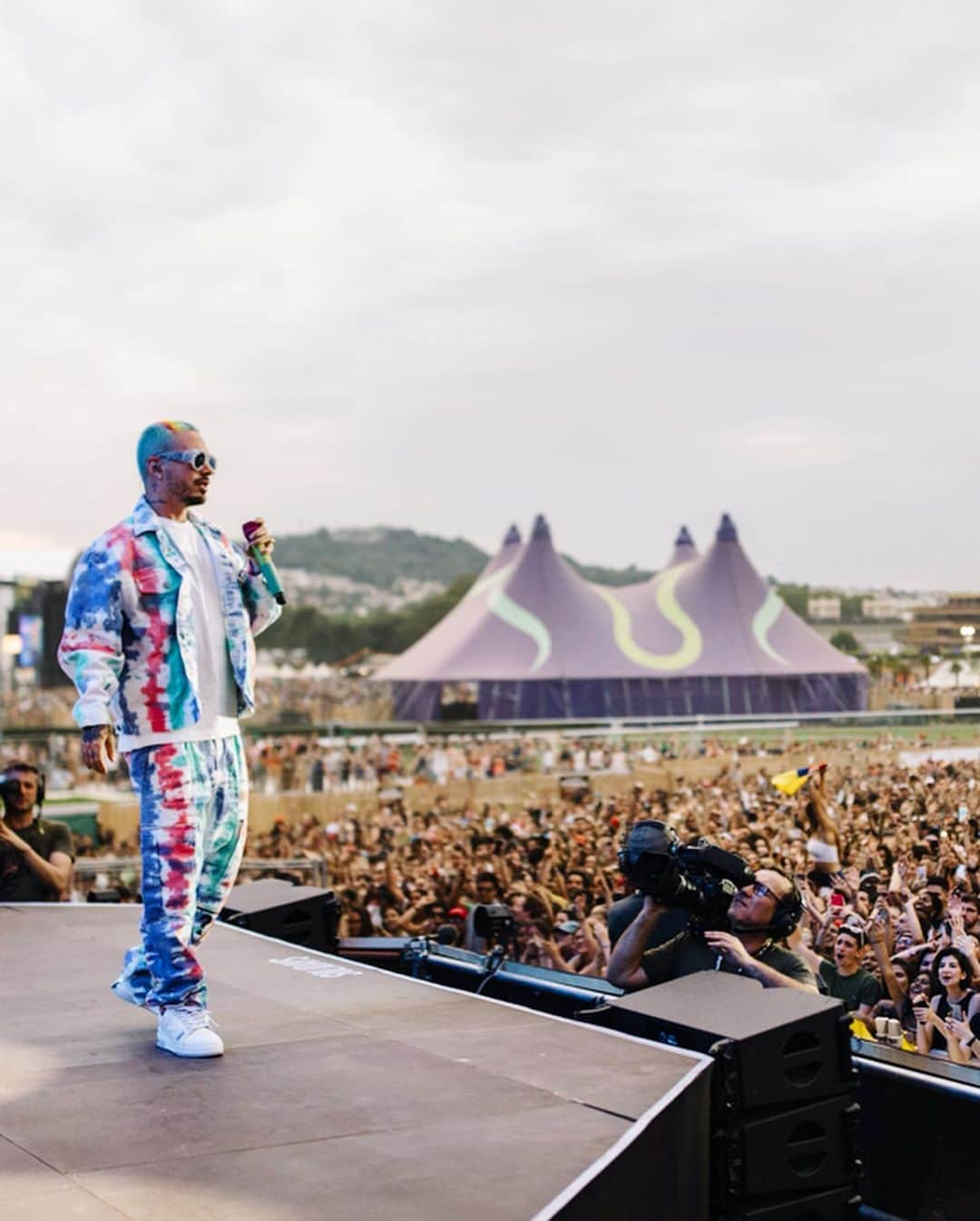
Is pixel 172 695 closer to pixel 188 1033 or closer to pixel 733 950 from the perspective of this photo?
pixel 188 1033

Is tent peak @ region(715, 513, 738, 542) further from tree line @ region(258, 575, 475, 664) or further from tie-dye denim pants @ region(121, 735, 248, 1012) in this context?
tie-dye denim pants @ region(121, 735, 248, 1012)

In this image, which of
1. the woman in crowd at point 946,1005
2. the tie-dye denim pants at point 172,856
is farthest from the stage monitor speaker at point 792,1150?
the tie-dye denim pants at point 172,856

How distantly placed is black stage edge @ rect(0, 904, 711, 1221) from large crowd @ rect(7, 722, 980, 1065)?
0.97m

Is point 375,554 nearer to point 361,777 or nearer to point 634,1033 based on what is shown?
point 361,777

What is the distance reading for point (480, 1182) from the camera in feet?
7.89

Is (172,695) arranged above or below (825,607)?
below

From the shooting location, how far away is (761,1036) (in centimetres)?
310

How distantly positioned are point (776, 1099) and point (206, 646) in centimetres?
169

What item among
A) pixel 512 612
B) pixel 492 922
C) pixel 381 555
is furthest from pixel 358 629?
pixel 492 922

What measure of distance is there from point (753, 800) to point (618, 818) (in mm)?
1019

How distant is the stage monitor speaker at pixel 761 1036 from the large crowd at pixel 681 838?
765mm

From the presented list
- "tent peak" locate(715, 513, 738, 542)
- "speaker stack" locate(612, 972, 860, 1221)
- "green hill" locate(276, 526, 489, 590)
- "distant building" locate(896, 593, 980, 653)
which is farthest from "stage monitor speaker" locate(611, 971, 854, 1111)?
"green hill" locate(276, 526, 489, 590)

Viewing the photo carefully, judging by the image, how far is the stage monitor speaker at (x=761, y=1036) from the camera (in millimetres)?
3086

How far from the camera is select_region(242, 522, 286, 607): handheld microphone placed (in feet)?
11.9
